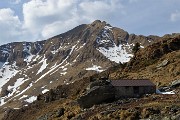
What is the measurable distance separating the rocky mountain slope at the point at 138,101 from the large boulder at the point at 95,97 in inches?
50.9

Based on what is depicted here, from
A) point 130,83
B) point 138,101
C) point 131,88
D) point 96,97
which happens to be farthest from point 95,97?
point 138,101

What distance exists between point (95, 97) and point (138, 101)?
27.0ft

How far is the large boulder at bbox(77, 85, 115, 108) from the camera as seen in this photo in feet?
200

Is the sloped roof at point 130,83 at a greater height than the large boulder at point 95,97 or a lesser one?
greater

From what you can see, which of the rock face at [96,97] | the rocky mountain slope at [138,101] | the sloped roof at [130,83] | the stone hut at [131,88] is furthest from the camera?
the sloped roof at [130,83]

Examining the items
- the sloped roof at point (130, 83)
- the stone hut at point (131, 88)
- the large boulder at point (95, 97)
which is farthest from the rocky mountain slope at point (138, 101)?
the sloped roof at point (130, 83)

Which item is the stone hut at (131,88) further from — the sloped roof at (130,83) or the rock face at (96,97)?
the rock face at (96,97)

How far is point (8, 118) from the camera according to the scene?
4756 inches

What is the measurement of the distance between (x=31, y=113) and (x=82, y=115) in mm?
53064

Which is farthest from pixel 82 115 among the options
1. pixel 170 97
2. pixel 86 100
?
pixel 170 97

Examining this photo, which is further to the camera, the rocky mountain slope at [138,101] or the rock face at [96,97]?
the rock face at [96,97]

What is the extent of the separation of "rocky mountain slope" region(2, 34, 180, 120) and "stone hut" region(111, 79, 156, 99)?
2880mm

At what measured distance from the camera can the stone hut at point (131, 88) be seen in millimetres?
63094

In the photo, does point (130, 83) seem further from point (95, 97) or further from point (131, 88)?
point (95, 97)
